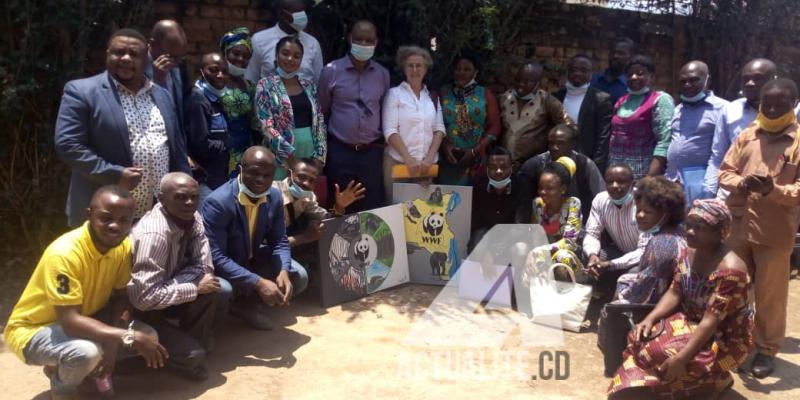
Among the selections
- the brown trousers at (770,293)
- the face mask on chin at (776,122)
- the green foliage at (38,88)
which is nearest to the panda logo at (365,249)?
the green foliage at (38,88)

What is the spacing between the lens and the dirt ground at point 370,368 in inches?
141

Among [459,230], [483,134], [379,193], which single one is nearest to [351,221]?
[379,193]

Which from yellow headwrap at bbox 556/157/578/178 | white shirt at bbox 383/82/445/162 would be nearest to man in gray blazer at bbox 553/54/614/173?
yellow headwrap at bbox 556/157/578/178

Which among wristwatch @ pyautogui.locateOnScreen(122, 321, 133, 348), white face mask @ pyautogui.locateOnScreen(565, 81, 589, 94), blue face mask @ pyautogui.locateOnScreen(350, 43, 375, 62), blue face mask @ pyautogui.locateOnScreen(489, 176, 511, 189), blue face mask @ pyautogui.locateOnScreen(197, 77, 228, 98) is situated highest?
blue face mask @ pyautogui.locateOnScreen(350, 43, 375, 62)

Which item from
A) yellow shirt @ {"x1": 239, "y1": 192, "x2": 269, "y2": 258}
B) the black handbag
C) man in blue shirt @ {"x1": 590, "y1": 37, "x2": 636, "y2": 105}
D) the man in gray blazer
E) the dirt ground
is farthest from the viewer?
Result: man in blue shirt @ {"x1": 590, "y1": 37, "x2": 636, "y2": 105}

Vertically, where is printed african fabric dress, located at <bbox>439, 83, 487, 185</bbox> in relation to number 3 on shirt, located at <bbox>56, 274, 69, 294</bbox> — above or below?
above

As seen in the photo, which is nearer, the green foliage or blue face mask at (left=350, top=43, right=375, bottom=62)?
the green foliage

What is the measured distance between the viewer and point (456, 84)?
5508 mm

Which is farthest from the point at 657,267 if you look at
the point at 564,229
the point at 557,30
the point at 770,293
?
the point at 557,30

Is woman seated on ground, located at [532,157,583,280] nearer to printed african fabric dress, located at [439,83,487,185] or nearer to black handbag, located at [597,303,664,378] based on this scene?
printed african fabric dress, located at [439,83,487,185]

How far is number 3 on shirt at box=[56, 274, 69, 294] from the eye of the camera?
3143 millimetres

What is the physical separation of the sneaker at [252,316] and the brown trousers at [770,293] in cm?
306

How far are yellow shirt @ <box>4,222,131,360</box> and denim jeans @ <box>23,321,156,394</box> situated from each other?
0.05 meters

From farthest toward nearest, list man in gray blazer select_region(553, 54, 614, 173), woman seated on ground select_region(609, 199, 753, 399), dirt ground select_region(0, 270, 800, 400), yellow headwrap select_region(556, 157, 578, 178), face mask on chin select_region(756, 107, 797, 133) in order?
man in gray blazer select_region(553, 54, 614, 173) → yellow headwrap select_region(556, 157, 578, 178) → face mask on chin select_region(756, 107, 797, 133) → dirt ground select_region(0, 270, 800, 400) → woman seated on ground select_region(609, 199, 753, 399)
